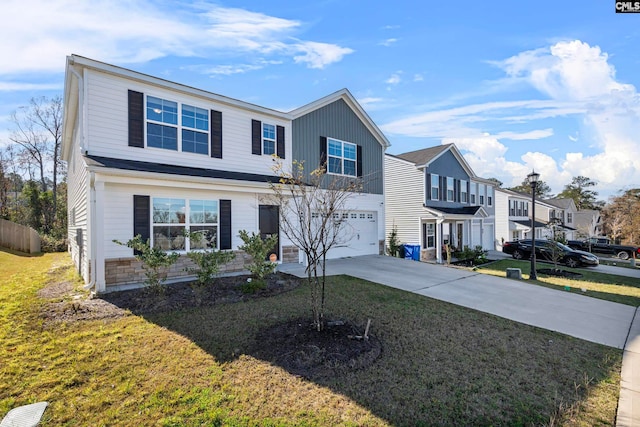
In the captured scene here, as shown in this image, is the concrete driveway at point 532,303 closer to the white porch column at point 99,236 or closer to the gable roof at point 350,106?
the white porch column at point 99,236

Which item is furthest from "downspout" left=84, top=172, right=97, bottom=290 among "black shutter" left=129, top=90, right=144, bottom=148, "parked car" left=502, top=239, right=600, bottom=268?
"parked car" left=502, top=239, right=600, bottom=268

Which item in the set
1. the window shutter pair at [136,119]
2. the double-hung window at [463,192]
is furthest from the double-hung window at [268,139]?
the double-hung window at [463,192]

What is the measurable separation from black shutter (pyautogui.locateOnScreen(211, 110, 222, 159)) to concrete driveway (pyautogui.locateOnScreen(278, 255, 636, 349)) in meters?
4.59

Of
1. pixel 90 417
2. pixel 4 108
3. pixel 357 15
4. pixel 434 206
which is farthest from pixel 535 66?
pixel 4 108

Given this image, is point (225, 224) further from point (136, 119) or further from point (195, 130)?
point (136, 119)

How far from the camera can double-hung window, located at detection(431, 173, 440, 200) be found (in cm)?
1995

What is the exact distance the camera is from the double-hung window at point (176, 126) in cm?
870

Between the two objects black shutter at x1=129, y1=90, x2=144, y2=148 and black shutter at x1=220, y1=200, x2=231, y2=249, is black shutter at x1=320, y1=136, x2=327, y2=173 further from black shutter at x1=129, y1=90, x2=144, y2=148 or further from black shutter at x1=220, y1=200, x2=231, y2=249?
black shutter at x1=129, y1=90, x2=144, y2=148

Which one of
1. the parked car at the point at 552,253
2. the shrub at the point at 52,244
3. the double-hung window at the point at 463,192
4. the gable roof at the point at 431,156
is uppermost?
the gable roof at the point at 431,156

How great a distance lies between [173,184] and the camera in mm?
8023

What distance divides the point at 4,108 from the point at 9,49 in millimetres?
22936

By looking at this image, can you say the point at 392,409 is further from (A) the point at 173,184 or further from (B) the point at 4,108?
(B) the point at 4,108

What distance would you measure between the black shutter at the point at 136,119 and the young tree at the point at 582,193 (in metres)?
77.6

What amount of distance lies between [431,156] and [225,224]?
15.4 metres
